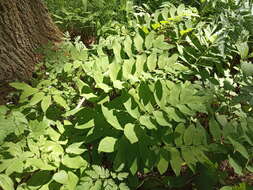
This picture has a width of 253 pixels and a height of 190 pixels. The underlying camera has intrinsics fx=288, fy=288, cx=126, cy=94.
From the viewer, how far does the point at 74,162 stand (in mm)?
1979

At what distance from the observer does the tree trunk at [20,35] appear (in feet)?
8.20

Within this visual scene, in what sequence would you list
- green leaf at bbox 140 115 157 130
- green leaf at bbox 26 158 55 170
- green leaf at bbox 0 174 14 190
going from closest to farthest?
green leaf at bbox 0 174 14 190 < green leaf at bbox 26 158 55 170 < green leaf at bbox 140 115 157 130

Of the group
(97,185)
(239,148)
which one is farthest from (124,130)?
(239,148)

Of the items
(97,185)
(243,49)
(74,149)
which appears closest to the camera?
(97,185)

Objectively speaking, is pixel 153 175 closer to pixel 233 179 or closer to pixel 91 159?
pixel 91 159

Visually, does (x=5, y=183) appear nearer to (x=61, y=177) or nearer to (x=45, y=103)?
(x=61, y=177)

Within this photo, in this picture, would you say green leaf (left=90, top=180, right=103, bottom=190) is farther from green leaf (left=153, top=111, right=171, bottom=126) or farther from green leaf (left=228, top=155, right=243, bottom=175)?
green leaf (left=228, top=155, right=243, bottom=175)

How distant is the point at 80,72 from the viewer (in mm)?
2510

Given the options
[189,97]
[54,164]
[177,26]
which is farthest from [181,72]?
[54,164]

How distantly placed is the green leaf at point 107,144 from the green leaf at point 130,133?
153 mm

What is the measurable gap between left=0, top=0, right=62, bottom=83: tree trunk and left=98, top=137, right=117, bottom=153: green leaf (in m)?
1.12

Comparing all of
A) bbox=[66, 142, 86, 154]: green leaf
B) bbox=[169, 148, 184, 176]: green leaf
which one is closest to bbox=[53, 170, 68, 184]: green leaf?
bbox=[66, 142, 86, 154]: green leaf

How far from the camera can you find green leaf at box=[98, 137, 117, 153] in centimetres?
195

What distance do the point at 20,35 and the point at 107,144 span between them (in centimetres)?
138
